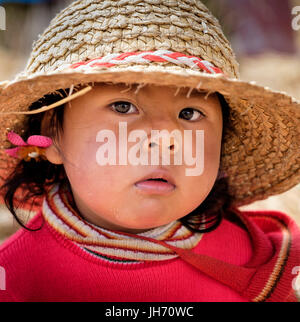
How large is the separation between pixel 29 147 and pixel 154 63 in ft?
1.97

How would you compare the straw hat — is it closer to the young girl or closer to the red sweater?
the young girl

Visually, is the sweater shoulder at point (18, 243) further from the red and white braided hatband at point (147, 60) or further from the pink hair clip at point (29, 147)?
the red and white braided hatband at point (147, 60)

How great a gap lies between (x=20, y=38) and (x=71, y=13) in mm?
4450

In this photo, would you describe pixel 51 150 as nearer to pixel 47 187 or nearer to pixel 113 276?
pixel 47 187

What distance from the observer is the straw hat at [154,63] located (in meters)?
1.07

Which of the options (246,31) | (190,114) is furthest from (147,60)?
(246,31)

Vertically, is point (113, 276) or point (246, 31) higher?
point (246, 31)

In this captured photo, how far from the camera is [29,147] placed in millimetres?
1551

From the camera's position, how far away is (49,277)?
4.48ft

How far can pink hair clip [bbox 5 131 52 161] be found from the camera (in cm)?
144

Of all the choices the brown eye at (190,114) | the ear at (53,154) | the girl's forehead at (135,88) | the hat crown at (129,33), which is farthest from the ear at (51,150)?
the brown eye at (190,114)

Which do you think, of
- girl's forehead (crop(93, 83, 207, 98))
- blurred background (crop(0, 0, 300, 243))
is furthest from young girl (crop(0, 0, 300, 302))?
blurred background (crop(0, 0, 300, 243))
